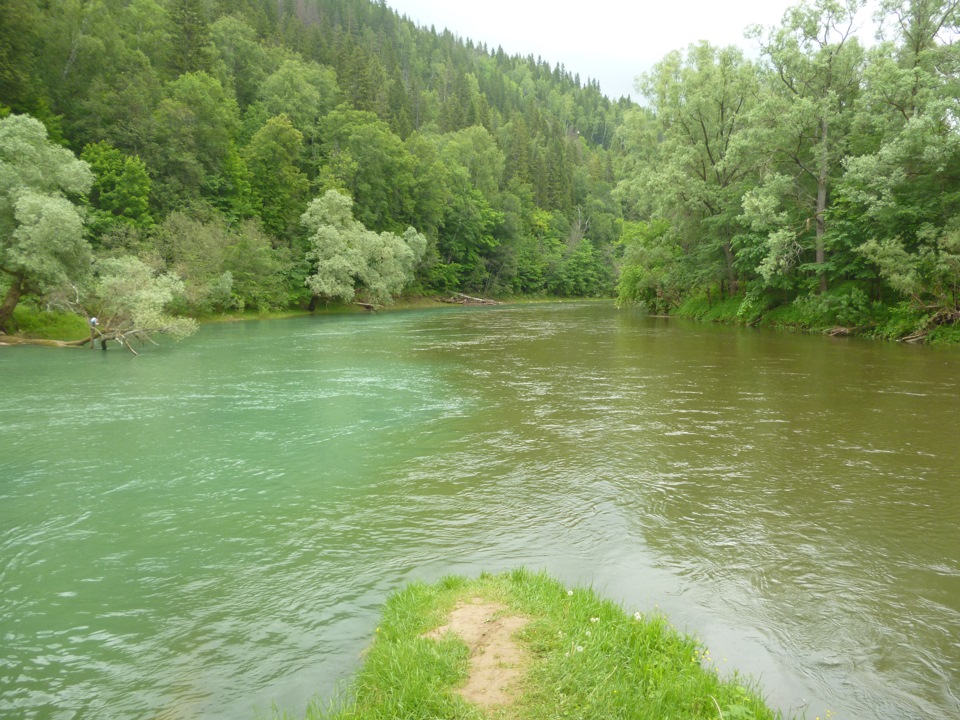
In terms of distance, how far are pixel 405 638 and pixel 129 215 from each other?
Result: 52.6 m

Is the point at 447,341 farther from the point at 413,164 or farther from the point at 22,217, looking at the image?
the point at 413,164

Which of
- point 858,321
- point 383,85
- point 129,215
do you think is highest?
point 383,85

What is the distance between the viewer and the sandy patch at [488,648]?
4062 mm

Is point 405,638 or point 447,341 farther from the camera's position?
point 447,341

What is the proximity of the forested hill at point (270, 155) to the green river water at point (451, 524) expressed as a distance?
26.8 metres

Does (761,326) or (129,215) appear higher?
(129,215)

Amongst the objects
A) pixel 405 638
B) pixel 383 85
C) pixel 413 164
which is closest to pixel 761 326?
pixel 405 638

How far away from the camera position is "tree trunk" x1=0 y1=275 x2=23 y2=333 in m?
30.2

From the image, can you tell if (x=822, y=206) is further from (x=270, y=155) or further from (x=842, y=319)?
(x=270, y=155)

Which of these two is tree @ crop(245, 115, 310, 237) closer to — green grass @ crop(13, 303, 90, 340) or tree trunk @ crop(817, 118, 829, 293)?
green grass @ crop(13, 303, 90, 340)

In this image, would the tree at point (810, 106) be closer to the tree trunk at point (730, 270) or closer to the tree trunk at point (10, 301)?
the tree trunk at point (730, 270)

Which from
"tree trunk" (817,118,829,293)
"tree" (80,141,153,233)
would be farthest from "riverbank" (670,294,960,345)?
"tree" (80,141,153,233)

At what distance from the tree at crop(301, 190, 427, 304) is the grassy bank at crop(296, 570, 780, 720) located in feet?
177

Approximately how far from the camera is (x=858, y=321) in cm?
3025
